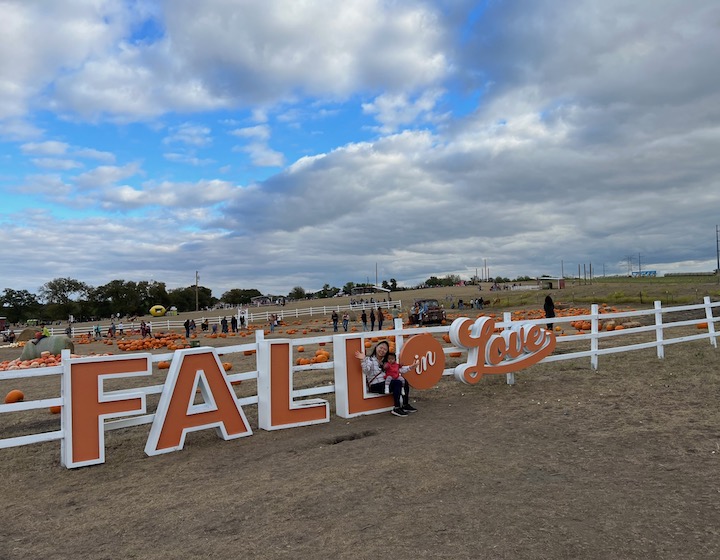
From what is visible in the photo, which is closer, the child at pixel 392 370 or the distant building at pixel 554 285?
the child at pixel 392 370

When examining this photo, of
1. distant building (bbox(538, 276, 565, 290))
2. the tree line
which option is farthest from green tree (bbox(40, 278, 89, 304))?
distant building (bbox(538, 276, 565, 290))

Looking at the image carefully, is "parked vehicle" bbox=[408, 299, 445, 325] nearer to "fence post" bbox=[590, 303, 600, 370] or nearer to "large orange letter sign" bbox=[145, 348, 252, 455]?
"fence post" bbox=[590, 303, 600, 370]

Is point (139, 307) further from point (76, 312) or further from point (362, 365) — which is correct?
point (362, 365)

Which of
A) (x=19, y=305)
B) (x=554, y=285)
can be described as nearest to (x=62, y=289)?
(x=19, y=305)

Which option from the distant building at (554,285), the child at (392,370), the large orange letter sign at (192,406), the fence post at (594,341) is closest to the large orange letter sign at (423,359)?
the child at (392,370)

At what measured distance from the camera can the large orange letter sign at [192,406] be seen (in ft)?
21.9

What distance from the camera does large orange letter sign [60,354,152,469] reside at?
6219 millimetres

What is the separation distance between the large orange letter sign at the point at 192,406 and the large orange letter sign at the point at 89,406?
339 mm

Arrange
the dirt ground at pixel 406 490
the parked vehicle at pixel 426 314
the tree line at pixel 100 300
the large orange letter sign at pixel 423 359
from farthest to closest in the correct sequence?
1. the tree line at pixel 100 300
2. the parked vehicle at pixel 426 314
3. the large orange letter sign at pixel 423 359
4. the dirt ground at pixel 406 490

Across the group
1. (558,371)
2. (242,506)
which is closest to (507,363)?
(558,371)

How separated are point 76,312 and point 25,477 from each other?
121731 millimetres

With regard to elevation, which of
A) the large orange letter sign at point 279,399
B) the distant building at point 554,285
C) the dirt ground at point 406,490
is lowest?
the dirt ground at point 406,490

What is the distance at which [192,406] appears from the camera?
694 centimetres

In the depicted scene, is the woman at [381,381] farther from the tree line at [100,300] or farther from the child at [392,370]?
the tree line at [100,300]
